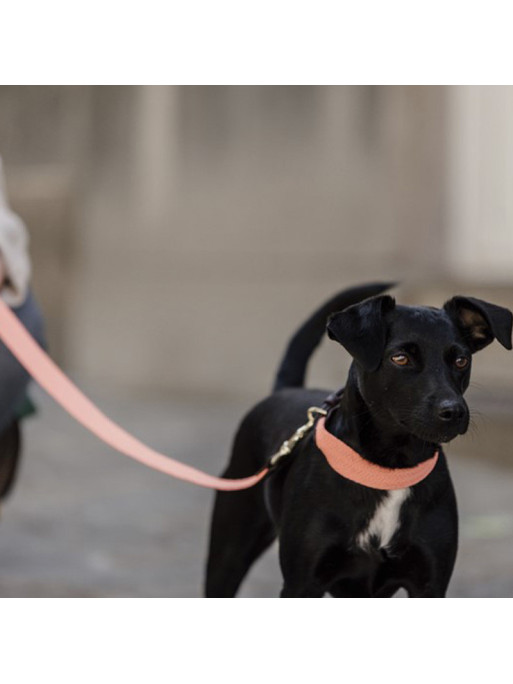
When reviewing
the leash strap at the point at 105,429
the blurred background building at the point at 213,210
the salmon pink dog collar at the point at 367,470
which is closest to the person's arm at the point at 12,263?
the leash strap at the point at 105,429

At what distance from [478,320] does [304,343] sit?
2.42ft

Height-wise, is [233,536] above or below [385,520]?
below

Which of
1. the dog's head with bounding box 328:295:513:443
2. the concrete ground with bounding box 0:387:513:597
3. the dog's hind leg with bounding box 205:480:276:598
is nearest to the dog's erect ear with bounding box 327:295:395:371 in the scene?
the dog's head with bounding box 328:295:513:443

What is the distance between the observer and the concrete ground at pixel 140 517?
395 centimetres

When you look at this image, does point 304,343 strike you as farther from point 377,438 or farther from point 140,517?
point 140,517

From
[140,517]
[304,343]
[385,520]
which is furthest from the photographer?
[140,517]

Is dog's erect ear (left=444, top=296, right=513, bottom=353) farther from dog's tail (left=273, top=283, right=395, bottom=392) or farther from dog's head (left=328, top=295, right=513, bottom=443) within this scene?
dog's tail (left=273, top=283, right=395, bottom=392)

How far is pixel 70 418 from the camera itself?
838 centimetres

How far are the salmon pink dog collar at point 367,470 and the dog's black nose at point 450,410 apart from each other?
199 mm

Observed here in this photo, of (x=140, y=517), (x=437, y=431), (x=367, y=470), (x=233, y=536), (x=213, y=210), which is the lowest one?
(x=140, y=517)

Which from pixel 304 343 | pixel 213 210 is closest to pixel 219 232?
pixel 213 210

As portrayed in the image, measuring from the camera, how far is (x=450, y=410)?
181cm

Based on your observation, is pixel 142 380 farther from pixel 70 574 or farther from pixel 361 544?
pixel 361 544

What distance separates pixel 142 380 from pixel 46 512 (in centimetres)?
408
